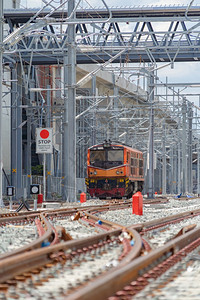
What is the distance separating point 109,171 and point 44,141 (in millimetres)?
8189

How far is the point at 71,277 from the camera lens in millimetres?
6391

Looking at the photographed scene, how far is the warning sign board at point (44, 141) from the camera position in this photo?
85.9 ft

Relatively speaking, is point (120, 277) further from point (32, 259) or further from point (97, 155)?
point (97, 155)

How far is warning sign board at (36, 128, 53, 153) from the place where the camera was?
26.2m

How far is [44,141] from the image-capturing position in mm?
26391

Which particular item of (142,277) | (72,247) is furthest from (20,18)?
(142,277)

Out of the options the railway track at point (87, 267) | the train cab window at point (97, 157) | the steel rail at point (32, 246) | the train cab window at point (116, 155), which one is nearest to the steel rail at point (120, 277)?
the railway track at point (87, 267)

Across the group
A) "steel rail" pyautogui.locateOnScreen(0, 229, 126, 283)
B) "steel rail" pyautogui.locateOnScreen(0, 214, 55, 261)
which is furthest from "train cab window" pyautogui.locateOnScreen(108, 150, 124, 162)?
"steel rail" pyautogui.locateOnScreen(0, 229, 126, 283)

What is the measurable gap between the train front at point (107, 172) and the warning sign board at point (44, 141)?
26.1ft

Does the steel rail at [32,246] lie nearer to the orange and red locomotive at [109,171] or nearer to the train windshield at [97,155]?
the orange and red locomotive at [109,171]

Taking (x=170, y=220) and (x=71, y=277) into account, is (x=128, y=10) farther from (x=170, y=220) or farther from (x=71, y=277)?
(x=71, y=277)

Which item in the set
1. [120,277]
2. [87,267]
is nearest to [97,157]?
[87,267]

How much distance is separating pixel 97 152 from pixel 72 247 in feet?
87.2

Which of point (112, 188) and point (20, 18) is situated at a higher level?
point (20, 18)
